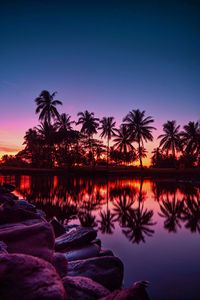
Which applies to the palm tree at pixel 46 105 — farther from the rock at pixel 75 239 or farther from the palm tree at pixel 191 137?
the rock at pixel 75 239

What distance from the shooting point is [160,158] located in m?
61.3

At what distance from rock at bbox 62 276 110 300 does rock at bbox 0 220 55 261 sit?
49 cm

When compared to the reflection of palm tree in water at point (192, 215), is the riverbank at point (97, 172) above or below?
above

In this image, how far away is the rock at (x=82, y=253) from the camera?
4.69 m

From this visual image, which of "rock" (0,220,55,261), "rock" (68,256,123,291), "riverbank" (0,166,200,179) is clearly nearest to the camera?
"rock" (0,220,55,261)

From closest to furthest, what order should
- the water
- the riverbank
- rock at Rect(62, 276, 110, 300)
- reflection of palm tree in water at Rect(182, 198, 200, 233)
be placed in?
rock at Rect(62, 276, 110, 300) < the water < reflection of palm tree in water at Rect(182, 198, 200, 233) < the riverbank

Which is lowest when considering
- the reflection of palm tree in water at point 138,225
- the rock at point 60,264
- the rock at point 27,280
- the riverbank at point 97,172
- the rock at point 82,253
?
the reflection of palm tree in water at point 138,225

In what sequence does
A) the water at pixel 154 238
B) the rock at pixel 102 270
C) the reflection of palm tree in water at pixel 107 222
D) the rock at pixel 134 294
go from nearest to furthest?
1. the rock at pixel 134 294
2. the rock at pixel 102 270
3. the water at pixel 154 238
4. the reflection of palm tree in water at pixel 107 222

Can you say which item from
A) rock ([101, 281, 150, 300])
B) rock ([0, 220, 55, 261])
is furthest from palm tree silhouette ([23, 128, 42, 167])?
rock ([101, 281, 150, 300])

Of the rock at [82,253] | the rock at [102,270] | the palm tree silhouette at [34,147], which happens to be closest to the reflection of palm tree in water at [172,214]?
the rock at [82,253]

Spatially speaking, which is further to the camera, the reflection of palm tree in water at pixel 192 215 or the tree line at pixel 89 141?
the tree line at pixel 89 141

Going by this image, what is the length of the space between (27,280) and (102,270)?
5.86ft

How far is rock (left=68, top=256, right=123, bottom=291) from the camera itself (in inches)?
151

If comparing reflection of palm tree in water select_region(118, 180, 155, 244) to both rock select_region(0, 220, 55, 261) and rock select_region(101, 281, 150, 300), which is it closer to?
rock select_region(0, 220, 55, 261)
